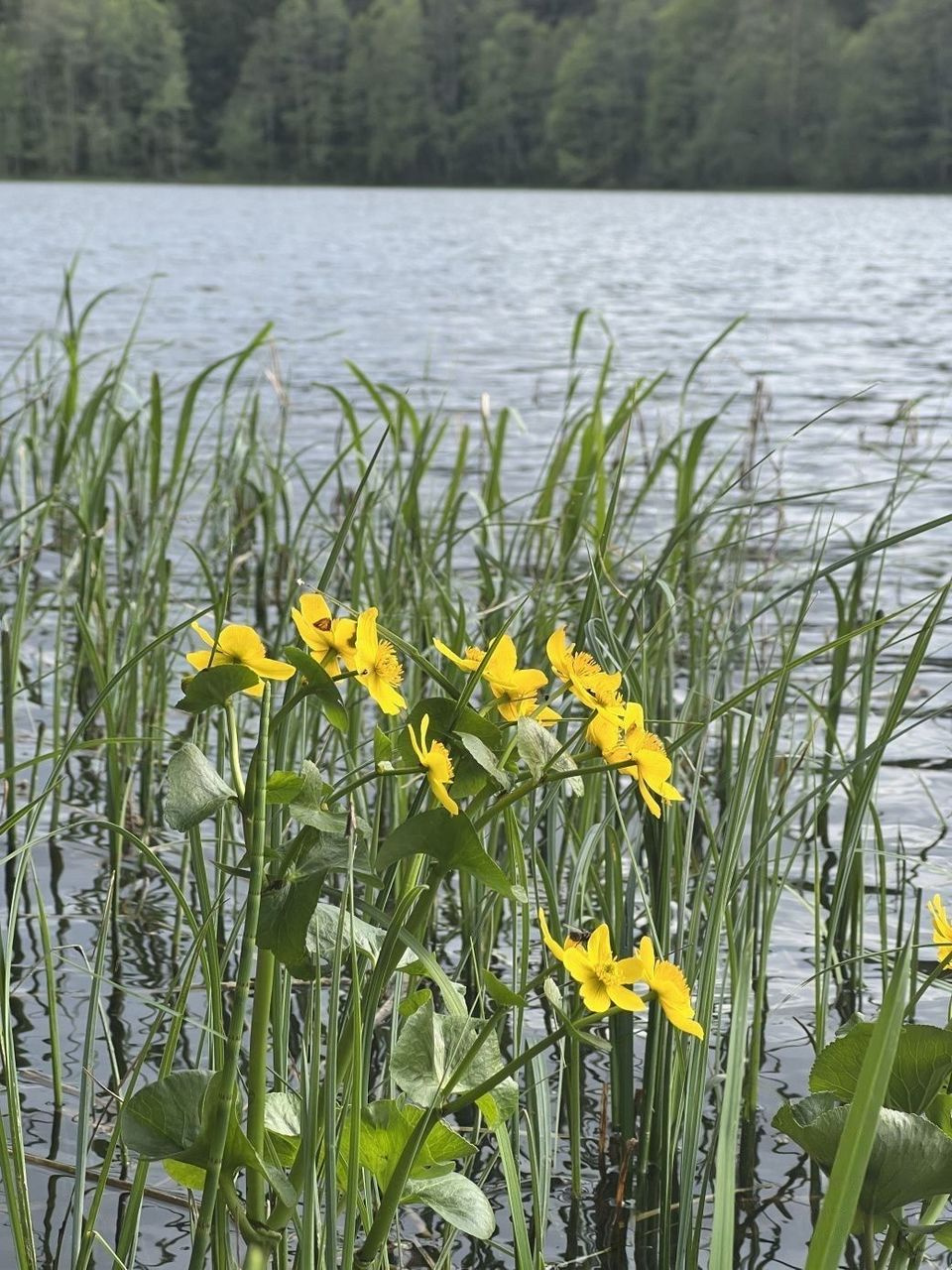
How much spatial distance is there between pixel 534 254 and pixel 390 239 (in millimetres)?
4319

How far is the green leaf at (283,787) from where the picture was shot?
1034mm

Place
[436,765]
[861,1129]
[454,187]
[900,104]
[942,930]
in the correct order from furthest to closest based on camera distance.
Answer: [454,187]
[900,104]
[942,930]
[436,765]
[861,1129]

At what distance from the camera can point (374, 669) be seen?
1016 millimetres

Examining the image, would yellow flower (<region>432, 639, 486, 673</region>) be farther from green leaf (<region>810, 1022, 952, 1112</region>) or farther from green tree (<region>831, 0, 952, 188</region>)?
green tree (<region>831, 0, 952, 188</region>)

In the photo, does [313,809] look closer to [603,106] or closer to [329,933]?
[329,933]

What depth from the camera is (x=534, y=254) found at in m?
23.1

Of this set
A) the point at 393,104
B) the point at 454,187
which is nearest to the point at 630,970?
the point at 454,187

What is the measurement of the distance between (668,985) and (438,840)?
180 mm

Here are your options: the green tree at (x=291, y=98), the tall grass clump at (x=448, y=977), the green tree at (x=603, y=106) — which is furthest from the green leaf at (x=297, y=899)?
the green tree at (x=291, y=98)

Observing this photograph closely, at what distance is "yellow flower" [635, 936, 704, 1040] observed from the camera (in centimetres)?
95

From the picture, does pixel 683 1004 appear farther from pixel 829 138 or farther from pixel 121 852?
pixel 829 138

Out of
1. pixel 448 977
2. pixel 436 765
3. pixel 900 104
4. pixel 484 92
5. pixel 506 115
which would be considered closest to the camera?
pixel 436 765

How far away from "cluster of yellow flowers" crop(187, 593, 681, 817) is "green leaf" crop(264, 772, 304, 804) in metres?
0.07

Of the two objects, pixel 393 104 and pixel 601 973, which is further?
pixel 393 104
